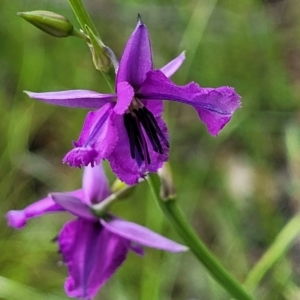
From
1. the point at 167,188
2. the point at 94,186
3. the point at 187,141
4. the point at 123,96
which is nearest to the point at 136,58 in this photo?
the point at 123,96

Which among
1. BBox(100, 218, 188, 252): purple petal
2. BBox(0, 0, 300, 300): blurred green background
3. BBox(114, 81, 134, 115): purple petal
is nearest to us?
BBox(114, 81, 134, 115): purple petal

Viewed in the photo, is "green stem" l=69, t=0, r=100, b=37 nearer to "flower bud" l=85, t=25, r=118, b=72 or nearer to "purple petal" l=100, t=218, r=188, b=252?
"flower bud" l=85, t=25, r=118, b=72

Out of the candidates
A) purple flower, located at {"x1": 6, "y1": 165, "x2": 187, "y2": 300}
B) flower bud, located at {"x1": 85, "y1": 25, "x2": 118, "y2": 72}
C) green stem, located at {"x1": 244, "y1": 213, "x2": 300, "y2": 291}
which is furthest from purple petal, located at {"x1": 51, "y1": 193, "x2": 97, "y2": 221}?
green stem, located at {"x1": 244, "y1": 213, "x2": 300, "y2": 291}

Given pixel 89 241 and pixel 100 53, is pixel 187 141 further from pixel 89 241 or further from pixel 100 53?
pixel 100 53

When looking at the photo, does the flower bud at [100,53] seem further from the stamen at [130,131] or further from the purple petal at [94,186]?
the purple petal at [94,186]

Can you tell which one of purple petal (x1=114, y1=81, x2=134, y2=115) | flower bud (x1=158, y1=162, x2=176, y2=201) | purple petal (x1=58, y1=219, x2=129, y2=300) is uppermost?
purple petal (x1=114, y1=81, x2=134, y2=115)

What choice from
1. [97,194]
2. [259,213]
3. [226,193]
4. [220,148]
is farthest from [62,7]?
[97,194]
